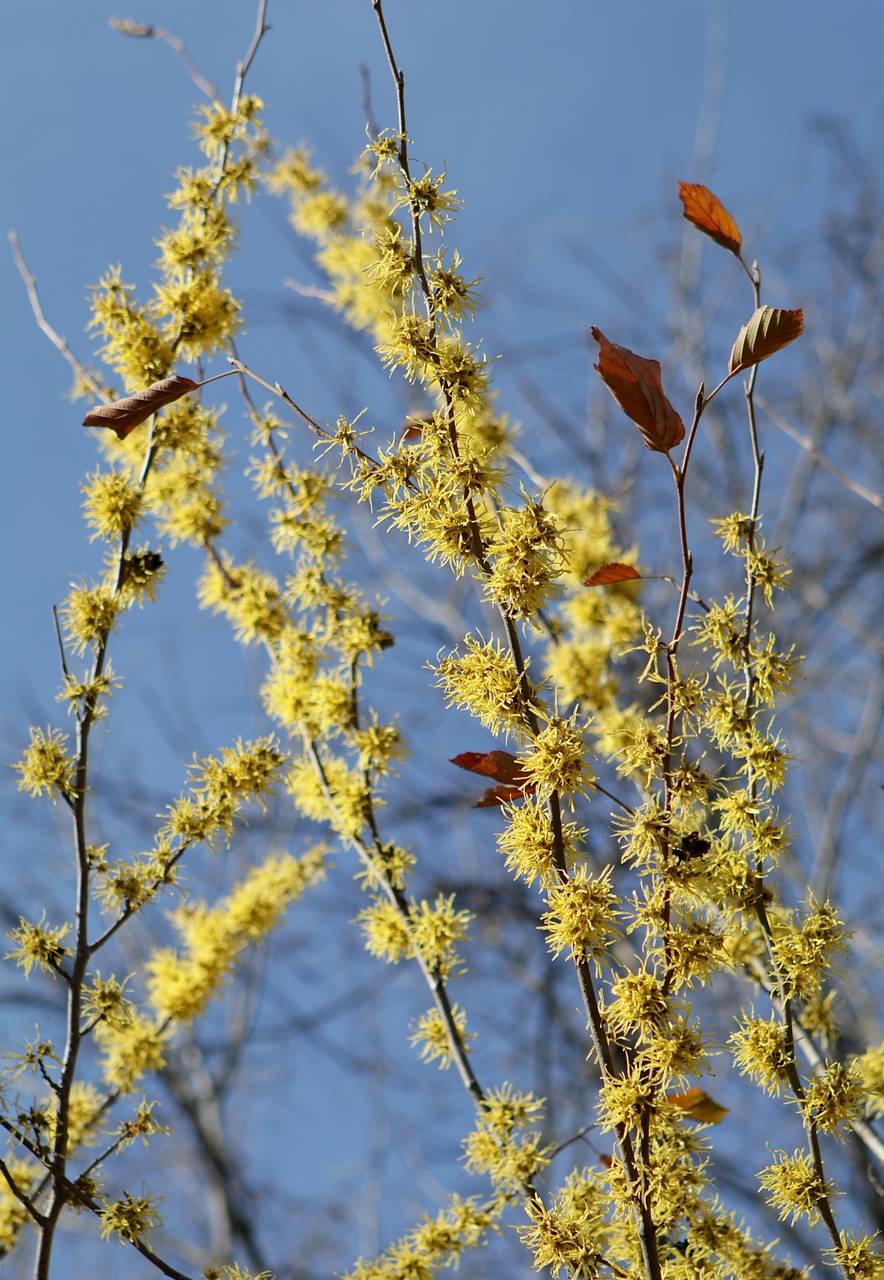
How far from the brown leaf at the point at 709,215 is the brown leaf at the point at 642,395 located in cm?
33

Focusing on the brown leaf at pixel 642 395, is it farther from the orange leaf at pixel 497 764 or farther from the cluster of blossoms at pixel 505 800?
the orange leaf at pixel 497 764

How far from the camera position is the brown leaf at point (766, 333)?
149 cm

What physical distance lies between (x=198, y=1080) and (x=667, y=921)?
738cm

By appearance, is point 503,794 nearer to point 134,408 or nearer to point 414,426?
point 414,426

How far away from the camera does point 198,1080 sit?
8.12 meters

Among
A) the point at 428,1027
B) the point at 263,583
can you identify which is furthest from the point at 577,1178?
the point at 263,583

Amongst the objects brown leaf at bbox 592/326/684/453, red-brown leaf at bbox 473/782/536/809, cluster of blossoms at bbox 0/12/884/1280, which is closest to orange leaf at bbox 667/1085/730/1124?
cluster of blossoms at bbox 0/12/884/1280

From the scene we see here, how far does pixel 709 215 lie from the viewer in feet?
5.52

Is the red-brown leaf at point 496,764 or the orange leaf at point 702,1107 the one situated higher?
the red-brown leaf at point 496,764

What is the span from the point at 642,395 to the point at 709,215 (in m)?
0.38

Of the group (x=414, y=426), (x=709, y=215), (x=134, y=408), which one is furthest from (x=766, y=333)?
(x=134, y=408)

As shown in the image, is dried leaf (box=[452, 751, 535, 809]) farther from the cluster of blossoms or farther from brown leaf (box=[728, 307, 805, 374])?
brown leaf (box=[728, 307, 805, 374])

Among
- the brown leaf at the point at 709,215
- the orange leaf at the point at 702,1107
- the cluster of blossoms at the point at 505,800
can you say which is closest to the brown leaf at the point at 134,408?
the cluster of blossoms at the point at 505,800

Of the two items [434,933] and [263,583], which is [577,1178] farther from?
[263,583]
